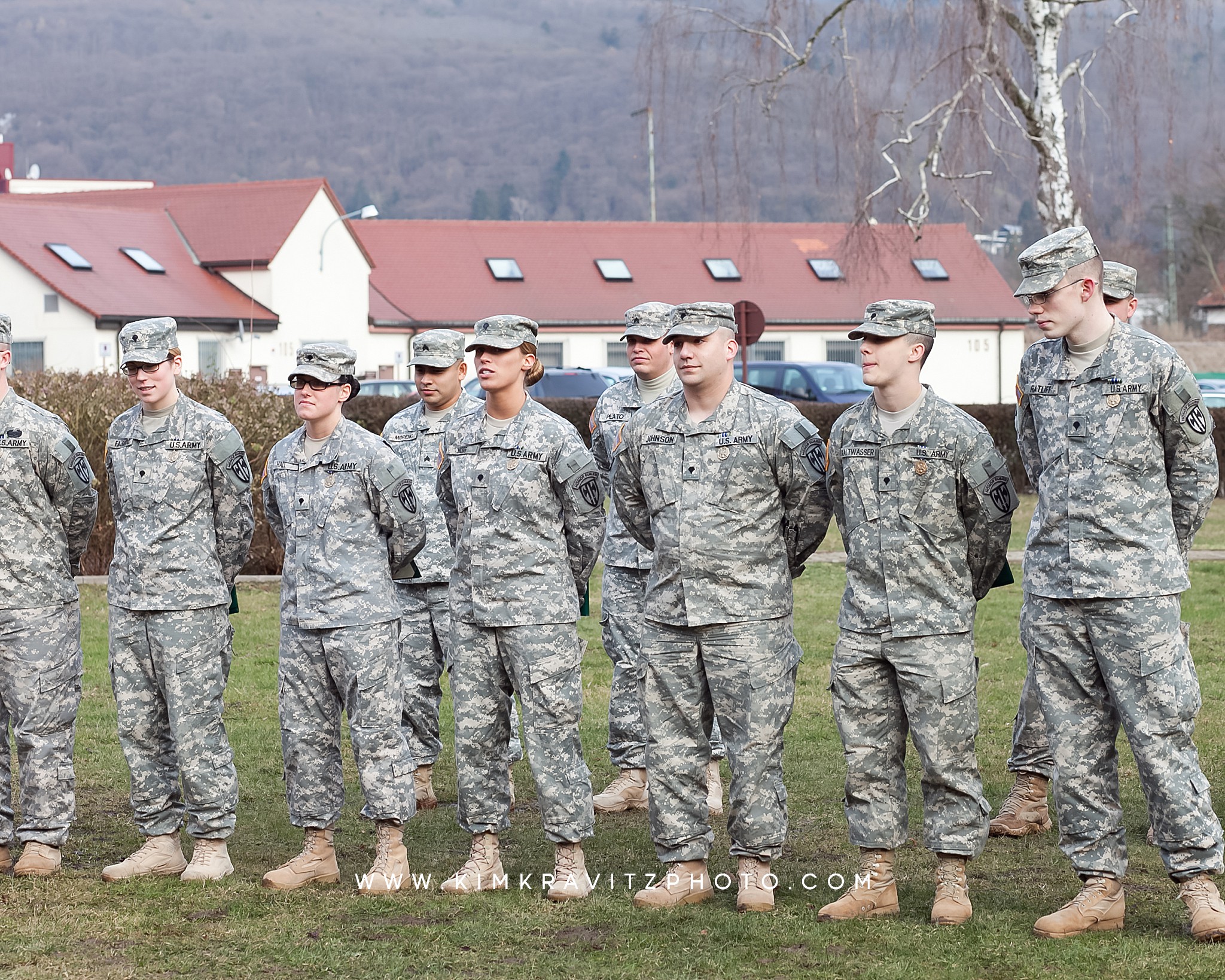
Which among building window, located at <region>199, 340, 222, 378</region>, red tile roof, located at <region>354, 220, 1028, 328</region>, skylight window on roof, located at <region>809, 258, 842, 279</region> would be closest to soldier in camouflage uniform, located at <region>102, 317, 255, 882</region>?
building window, located at <region>199, 340, 222, 378</region>

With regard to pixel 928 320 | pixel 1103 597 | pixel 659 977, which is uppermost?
pixel 928 320

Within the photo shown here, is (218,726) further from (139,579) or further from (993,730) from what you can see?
(993,730)

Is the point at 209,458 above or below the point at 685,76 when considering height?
below

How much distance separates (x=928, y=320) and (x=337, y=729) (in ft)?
9.29

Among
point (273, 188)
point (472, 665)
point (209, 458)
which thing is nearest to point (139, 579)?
point (209, 458)

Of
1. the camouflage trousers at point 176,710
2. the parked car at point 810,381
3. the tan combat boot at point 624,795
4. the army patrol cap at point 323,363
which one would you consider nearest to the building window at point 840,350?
the parked car at point 810,381

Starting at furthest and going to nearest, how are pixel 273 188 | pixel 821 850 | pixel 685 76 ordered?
pixel 273 188 → pixel 685 76 → pixel 821 850

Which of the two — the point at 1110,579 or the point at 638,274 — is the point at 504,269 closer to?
the point at 638,274

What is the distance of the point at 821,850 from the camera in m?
6.84

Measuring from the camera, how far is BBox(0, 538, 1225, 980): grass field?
5473 millimetres

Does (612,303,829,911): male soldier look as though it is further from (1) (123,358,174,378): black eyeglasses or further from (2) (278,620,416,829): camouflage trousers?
(1) (123,358,174,378): black eyeglasses

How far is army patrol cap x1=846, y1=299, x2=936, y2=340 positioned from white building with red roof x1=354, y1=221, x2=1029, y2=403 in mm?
36420

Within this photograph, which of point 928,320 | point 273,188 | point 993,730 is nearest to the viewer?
point 928,320

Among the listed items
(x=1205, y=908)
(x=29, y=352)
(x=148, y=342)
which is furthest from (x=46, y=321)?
(x=1205, y=908)
